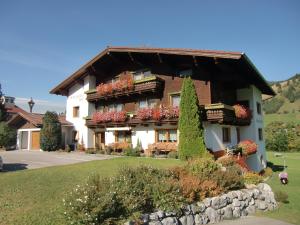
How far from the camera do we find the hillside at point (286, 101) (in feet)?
318

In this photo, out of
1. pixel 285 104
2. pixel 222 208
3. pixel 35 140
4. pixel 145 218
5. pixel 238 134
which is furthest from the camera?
pixel 285 104

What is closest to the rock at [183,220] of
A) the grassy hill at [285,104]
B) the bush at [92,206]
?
the bush at [92,206]

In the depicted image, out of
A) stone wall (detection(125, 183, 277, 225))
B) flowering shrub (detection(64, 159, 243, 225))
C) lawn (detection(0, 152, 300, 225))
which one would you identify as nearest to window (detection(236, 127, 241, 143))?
lawn (detection(0, 152, 300, 225))

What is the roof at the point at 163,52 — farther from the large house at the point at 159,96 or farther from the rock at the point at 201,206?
the rock at the point at 201,206

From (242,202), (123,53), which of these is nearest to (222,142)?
(242,202)

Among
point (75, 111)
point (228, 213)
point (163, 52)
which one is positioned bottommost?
point (228, 213)

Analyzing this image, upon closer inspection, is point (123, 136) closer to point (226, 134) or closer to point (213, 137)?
point (213, 137)

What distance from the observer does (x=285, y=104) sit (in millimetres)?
102188

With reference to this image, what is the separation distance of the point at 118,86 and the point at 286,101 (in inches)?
3690

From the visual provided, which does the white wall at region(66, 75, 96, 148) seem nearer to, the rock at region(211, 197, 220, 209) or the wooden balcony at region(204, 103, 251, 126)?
the wooden balcony at region(204, 103, 251, 126)

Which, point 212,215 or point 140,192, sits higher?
point 140,192

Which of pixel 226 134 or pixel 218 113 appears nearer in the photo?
pixel 218 113

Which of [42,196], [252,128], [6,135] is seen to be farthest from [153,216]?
[6,135]

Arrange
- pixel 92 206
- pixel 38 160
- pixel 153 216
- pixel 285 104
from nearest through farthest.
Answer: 1. pixel 92 206
2. pixel 153 216
3. pixel 38 160
4. pixel 285 104
